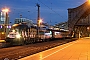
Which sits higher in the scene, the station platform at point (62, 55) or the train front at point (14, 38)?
the train front at point (14, 38)

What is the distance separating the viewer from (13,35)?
43.9 metres

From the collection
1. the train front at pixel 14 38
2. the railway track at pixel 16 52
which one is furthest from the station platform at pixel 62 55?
the train front at pixel 14 38

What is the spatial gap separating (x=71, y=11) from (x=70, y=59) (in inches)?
3739

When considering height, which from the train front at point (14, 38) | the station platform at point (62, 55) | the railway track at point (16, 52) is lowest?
the station platform at point (62, 55)

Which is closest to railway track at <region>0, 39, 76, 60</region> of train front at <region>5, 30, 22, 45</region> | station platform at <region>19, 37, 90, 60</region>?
station platform at <region>19, 37, 90, 60</region>

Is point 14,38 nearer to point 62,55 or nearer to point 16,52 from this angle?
point 16,52

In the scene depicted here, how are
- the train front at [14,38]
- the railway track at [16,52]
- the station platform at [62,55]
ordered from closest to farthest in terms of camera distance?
the station platform at [62,55] → the railway track at [16,52] → the train front at [14,38]

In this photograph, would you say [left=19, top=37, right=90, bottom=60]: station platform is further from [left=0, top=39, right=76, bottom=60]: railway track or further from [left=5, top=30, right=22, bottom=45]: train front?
[left=5, top=30, right=22, bottom=45]: train front

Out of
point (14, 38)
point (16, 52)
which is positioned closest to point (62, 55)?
point (16, 52)

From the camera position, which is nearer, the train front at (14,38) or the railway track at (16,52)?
the railway track at (16,52)

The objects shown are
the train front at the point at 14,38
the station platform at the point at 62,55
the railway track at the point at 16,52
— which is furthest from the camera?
the train front at the point at 14,38

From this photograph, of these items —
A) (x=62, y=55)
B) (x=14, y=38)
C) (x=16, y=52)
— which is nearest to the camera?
(x=62, y=55)

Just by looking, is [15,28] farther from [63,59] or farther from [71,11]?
[71,11]

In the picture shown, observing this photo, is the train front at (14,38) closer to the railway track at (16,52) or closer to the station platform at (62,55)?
the railway track at (16,52)
